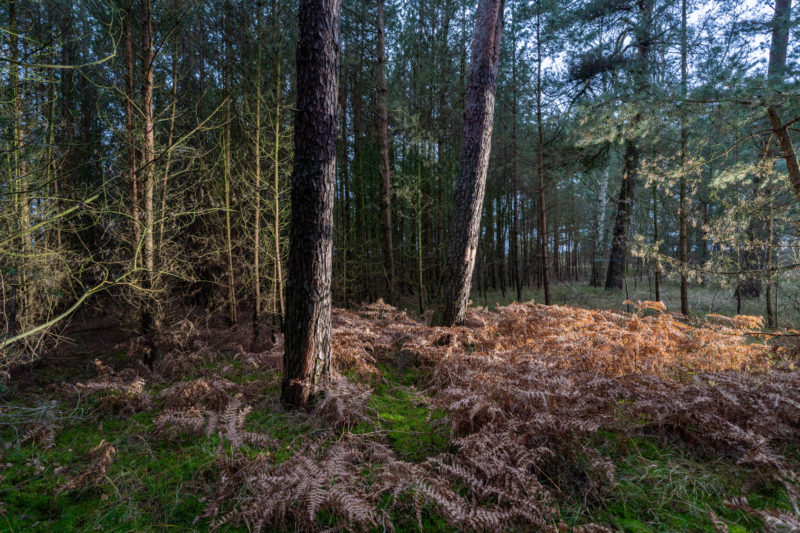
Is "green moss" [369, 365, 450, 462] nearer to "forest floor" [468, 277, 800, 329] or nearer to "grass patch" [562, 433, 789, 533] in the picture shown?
"grass patch" [562, 433, 789, 533]

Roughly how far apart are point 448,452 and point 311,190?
226 centimetres

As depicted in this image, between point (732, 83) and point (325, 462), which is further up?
point (732, 83)

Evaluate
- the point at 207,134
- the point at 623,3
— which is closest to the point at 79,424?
the point at 207,134

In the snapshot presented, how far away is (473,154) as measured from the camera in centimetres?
476

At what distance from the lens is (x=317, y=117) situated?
2.85 meters

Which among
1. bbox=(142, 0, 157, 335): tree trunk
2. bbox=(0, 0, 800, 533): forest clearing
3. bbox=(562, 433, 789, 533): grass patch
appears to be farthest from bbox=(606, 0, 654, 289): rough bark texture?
bbox=(142, 0, 157, 335): tree trunk

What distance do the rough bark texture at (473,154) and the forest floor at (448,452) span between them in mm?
1428

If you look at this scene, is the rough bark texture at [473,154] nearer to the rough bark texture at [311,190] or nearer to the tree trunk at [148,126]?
the rough bark texture at [311,190]

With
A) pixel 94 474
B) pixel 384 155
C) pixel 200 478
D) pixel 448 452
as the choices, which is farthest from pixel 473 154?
pixel 94 474

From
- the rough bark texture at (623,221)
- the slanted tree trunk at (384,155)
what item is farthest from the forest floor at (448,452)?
the rough bark texture at (623,221)

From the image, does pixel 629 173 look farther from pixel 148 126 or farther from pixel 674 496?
pixel 148 126

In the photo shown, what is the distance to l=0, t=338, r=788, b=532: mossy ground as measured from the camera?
1.74 metres

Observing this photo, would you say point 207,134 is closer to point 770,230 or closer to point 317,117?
point 317,117

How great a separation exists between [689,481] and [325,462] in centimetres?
211
